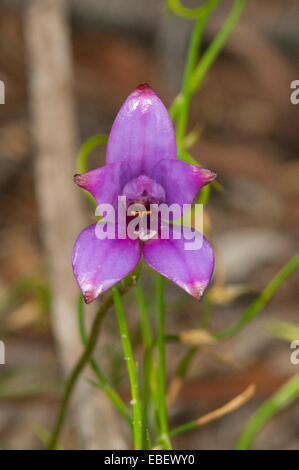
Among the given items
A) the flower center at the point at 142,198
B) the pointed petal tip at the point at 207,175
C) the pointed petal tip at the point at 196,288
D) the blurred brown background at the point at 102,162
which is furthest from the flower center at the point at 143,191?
the blurred brown background at the point at 102,162

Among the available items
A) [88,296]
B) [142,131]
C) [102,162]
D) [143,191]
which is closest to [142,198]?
[143,191]

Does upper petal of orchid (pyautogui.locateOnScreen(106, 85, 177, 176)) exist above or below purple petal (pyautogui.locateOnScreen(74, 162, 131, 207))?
above

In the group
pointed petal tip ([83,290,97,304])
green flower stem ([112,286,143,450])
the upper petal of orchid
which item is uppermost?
the upper petal of orchid

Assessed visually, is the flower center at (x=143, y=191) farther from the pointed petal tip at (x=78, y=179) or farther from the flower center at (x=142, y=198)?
the pointed petal tip at (x=78, y=179)

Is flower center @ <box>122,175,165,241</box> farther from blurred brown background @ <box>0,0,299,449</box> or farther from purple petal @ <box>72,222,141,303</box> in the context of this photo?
blurred brown background @ <box>0,0,299,449</box>

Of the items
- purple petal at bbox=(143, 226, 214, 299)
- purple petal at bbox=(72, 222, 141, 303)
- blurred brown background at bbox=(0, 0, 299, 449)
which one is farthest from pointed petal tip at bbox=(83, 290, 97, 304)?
blurred brown background at bbox=(0, 0, 299, 449)

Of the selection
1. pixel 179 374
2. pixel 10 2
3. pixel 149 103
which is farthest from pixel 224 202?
pixel 149 103

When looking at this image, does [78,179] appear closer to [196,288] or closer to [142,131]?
[142,131]
